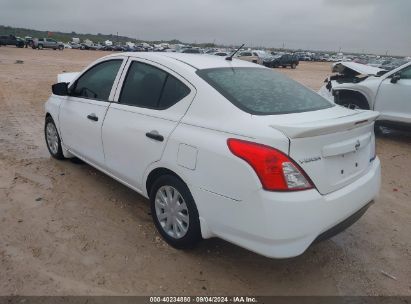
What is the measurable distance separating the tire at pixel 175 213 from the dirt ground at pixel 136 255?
14cm

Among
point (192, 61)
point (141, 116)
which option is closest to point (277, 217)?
Result: point (141, 116)

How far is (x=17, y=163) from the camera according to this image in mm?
5293

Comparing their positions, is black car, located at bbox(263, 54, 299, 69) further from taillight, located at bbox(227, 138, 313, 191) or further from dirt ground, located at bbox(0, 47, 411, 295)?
taillight, located at bbox(227, 138, 313, 191)

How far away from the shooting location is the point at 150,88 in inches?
140

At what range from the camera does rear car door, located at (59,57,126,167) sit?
404cm

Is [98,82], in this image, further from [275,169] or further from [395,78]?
[395,78]

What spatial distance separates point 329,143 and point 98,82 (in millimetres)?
2765

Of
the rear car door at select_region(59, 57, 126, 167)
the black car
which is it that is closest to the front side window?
the rear car door at select_region(59, 57, 126, 167)

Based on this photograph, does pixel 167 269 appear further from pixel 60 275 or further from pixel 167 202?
pixel 60 275

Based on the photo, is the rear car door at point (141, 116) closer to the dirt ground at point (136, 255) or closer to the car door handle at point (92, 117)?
the car door handle at point (92, 117)

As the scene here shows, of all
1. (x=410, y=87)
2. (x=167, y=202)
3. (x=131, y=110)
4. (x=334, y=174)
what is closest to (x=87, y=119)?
(x=131, y=110)

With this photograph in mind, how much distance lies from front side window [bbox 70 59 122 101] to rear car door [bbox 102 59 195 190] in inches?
9.8

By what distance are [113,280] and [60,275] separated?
42cm

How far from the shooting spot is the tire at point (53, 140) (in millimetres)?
5277
